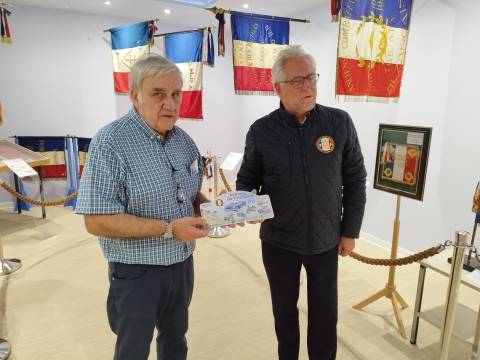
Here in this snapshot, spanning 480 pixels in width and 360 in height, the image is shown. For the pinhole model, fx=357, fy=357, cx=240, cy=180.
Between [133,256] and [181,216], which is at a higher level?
[181,216]

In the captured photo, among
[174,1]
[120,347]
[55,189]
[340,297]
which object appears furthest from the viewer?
[55,189]

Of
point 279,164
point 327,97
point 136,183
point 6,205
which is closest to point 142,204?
point 136,183

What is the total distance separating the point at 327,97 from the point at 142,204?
4407 mm

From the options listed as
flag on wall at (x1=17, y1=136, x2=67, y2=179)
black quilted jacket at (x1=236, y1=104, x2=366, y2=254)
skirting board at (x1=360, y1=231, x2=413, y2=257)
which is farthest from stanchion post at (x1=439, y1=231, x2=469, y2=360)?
flag on wall at (x1=17, y1=136, x2=67, y2=179)

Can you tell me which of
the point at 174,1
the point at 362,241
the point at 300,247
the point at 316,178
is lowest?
the point at 362,241

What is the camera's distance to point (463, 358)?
249 cm

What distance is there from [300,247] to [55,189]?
235 inches

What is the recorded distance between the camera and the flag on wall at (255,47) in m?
4.48

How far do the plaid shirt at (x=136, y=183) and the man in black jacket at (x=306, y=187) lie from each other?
48 centimetres

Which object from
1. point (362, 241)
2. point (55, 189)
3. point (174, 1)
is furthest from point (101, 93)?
point (362, 241)

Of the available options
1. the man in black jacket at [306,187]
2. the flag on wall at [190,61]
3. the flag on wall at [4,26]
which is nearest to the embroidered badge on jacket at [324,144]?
the man in black jacket at [306,187]

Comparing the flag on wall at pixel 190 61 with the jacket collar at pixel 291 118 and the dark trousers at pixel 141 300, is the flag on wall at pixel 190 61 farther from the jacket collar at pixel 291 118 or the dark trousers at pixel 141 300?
the dark trousers at pixel 141 300

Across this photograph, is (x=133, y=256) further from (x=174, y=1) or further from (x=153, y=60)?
(x=174, y=1)

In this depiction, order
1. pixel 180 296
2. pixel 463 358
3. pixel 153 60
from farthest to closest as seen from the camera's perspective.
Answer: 1. pixel 463 358
2. pixel 180 296
3. pixel 153 60
